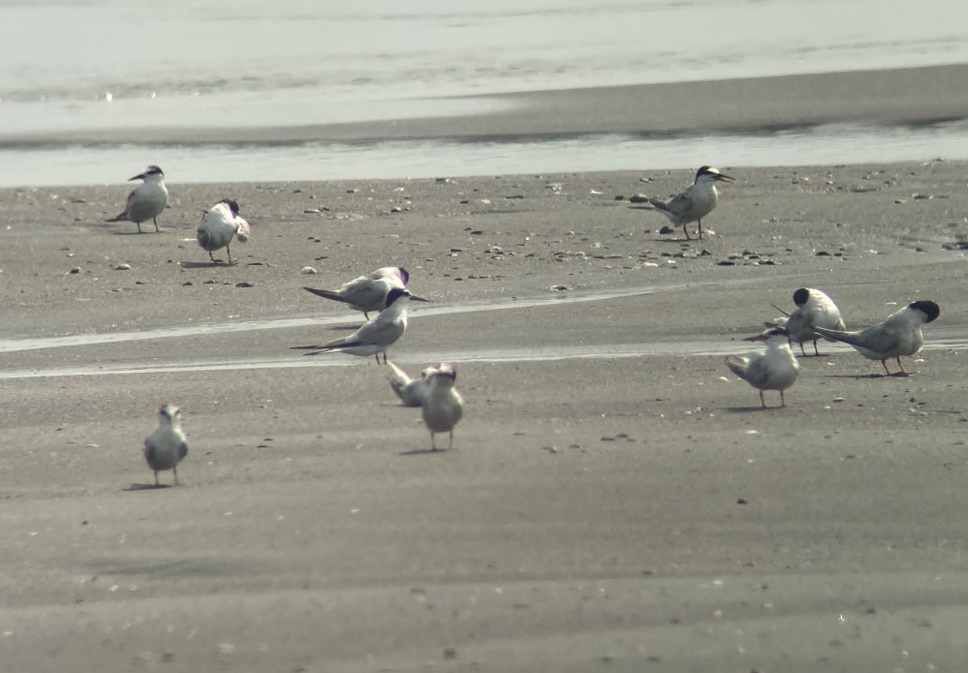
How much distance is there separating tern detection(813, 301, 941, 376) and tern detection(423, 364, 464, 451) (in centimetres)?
244

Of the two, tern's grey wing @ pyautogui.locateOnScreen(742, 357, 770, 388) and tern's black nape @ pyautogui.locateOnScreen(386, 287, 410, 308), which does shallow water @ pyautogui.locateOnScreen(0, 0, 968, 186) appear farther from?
tern's grey wing @ pyautogui.locateOnScreen(742, 357, 770, 388)

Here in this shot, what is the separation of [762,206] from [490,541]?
951 centimetres

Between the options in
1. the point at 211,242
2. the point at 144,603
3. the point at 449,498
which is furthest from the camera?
the point at 211,242

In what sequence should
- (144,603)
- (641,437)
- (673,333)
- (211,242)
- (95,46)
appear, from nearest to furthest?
(144,603)
(641,437)
(673,333)
(211,242)
(95,46)

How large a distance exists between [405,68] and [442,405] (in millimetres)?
24022

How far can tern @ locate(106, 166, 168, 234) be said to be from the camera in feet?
46.5

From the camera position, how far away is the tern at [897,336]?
8008 mm

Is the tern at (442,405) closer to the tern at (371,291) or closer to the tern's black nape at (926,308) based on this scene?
the tern's black nape at (926,308)

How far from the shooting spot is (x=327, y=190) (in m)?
16.3

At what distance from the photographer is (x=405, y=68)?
98.4ft

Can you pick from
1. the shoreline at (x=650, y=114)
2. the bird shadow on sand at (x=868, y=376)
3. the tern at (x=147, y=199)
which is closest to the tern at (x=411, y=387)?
the bird shadow on sand at (x=868, y=376)

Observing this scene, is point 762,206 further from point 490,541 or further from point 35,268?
point 490,541

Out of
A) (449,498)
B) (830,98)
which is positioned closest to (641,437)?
(449,498)

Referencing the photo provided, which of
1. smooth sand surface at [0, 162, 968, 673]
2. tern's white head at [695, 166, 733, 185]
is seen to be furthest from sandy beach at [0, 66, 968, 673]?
tern's white head at [695, 166, 733, 185]
